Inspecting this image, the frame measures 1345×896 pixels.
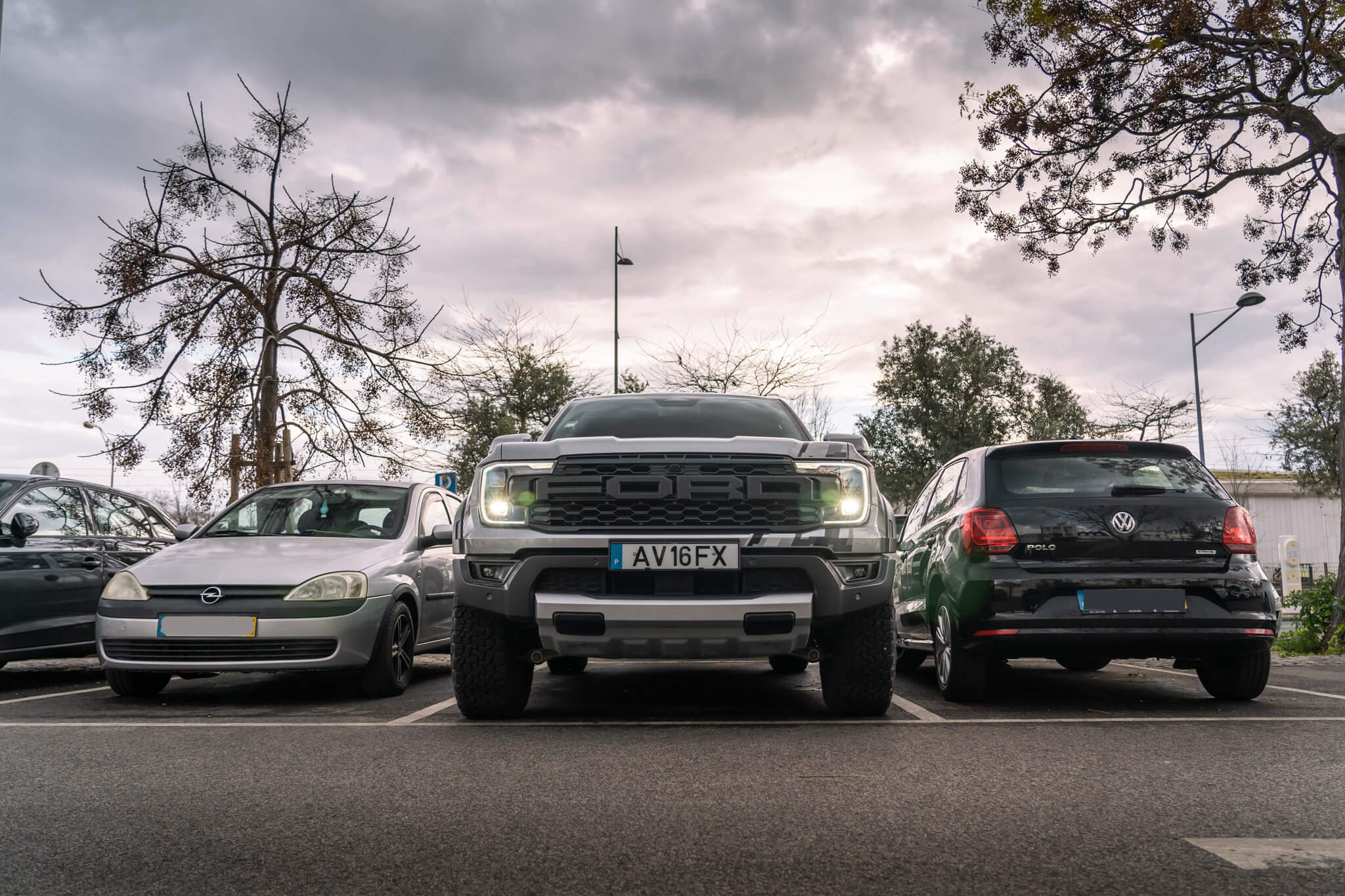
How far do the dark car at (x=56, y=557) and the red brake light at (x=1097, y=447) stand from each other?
707 centimetres

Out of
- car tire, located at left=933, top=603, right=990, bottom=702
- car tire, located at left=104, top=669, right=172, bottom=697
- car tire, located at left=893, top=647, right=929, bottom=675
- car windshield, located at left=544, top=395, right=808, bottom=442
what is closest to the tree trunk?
car tire, located at left=893, top=647, right=929, bottom=675

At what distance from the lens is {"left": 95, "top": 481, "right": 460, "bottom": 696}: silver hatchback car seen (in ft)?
22.0

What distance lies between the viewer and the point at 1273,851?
10.3 feet

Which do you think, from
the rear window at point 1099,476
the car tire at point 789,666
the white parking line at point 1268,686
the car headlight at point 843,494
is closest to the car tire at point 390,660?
the car tire at point 789,666

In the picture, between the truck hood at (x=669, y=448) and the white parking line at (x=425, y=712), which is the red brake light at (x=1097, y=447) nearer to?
the truck hood at (x=669, y=448)

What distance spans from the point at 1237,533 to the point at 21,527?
26.3 feet

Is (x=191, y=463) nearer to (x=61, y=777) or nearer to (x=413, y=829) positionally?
(x=61, y=777)

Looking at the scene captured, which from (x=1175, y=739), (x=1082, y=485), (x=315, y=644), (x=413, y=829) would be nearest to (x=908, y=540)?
(x=1082, y=485)

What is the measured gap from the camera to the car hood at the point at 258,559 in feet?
22.5

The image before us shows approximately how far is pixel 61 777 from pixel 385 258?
12.0 metres

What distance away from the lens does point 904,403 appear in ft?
168

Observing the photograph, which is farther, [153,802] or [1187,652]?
[1187,652]

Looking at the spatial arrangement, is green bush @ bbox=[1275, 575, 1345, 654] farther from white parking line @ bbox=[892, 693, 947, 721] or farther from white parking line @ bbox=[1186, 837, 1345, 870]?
white parking line @ bbox=[1186, 837, 1345, 870]

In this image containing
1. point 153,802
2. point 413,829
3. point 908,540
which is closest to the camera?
point 413,829
